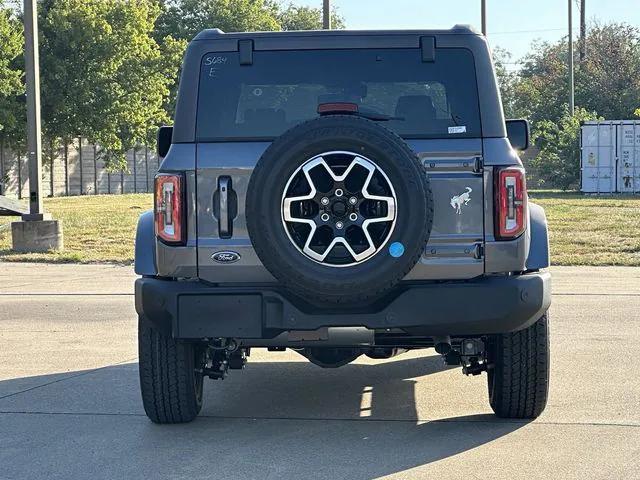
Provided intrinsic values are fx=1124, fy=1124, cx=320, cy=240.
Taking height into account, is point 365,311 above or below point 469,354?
above

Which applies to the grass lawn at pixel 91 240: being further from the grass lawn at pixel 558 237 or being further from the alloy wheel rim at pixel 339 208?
the alloy wheel rim at pixel 339 208

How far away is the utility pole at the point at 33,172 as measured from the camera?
1670cm

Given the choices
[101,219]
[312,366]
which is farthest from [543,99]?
[312,366]

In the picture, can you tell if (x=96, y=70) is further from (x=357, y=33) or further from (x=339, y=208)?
(x=339, y=208)

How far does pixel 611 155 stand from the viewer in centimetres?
3919

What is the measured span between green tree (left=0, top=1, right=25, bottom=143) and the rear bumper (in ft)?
108

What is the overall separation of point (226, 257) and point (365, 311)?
761 mm

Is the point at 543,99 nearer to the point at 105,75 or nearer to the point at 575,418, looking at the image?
the point at 105,75

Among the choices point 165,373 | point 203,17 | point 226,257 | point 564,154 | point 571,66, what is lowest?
point 165,373

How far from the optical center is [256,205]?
5.35 metres

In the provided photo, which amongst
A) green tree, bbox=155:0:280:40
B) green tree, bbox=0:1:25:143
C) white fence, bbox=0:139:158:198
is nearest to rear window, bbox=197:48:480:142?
green tree, bbox=0:1:25:143

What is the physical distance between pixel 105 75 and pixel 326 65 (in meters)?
38.1

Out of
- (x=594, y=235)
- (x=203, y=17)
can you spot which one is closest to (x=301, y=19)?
(x=203, y=17)

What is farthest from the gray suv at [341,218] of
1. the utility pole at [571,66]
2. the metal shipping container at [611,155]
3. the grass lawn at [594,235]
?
the utility pole at [571,66]
